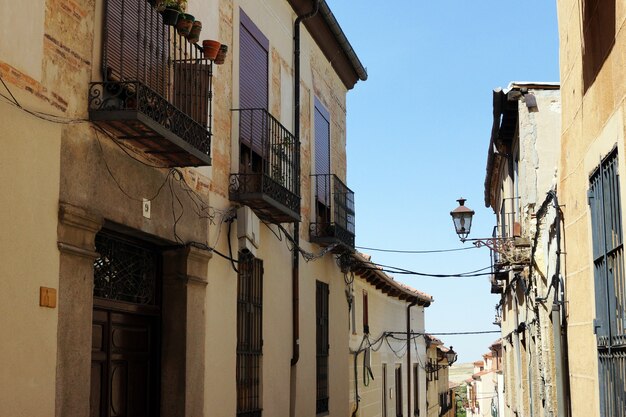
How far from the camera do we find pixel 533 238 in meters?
13.3

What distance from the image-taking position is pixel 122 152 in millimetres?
7805

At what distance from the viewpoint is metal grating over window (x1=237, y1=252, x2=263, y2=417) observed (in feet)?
36.4

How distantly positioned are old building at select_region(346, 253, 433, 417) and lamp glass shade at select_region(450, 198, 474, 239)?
2267mm

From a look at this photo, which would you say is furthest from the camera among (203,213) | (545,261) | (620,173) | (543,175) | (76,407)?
(543,175)

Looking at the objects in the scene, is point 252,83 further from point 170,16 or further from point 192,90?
point 170,16

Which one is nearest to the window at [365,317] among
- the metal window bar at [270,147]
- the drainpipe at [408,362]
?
the drainpipe at [408,362]

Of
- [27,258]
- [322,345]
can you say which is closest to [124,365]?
[27,258]

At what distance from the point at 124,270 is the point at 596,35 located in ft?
14.8

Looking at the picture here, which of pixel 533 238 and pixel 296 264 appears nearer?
pixel 533 238

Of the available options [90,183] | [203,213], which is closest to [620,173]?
[90,183]

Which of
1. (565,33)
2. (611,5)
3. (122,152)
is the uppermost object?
(565,33)

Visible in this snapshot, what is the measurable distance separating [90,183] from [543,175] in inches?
349

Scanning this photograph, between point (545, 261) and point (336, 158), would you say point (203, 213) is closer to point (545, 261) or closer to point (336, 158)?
point (545, 261)

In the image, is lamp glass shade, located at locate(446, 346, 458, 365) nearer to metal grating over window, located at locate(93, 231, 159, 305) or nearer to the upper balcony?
metal grating over window, located at locate(93, 231, 159, 305)
